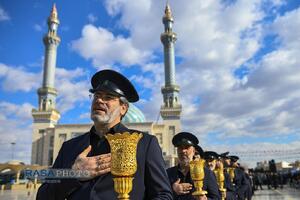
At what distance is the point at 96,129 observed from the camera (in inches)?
71.2

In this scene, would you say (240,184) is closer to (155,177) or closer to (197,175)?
(197,175)

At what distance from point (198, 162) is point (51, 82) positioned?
1556 inches

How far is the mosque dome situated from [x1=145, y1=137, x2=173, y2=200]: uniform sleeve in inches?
1566

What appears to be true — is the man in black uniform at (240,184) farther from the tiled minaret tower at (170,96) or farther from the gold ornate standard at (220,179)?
the tiled minaret tower at (170,96)

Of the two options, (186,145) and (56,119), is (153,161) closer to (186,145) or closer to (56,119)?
(186,145)

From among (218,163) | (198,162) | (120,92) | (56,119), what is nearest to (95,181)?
(120,92)

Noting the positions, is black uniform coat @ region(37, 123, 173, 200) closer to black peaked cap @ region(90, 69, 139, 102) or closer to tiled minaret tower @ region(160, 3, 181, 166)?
black peaked cap @ region(90, 69, 139, 102)

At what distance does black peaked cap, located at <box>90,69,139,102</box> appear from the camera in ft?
5.79

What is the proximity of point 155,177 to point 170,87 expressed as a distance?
38.4 meters

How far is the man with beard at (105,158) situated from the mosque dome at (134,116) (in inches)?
1559

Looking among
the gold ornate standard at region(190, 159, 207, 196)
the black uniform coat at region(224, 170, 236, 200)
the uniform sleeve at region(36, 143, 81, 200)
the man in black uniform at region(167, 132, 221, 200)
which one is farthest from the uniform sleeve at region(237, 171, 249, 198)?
the uniform sleeve at region(36, 143, 81, 200)

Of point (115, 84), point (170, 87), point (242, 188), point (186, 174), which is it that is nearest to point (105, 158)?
point (115, 84)

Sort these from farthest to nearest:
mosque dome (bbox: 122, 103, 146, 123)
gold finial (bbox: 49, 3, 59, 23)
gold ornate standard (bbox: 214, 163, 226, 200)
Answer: gold finial (bbox: 49, 3, 59, 23) → mosque dome (bbox: 122, 103, 146, 123) → gold ornate standard (bbox: 214, 163, 226, 200)

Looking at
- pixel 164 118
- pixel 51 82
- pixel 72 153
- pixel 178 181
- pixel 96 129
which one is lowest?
pixel 178 181
